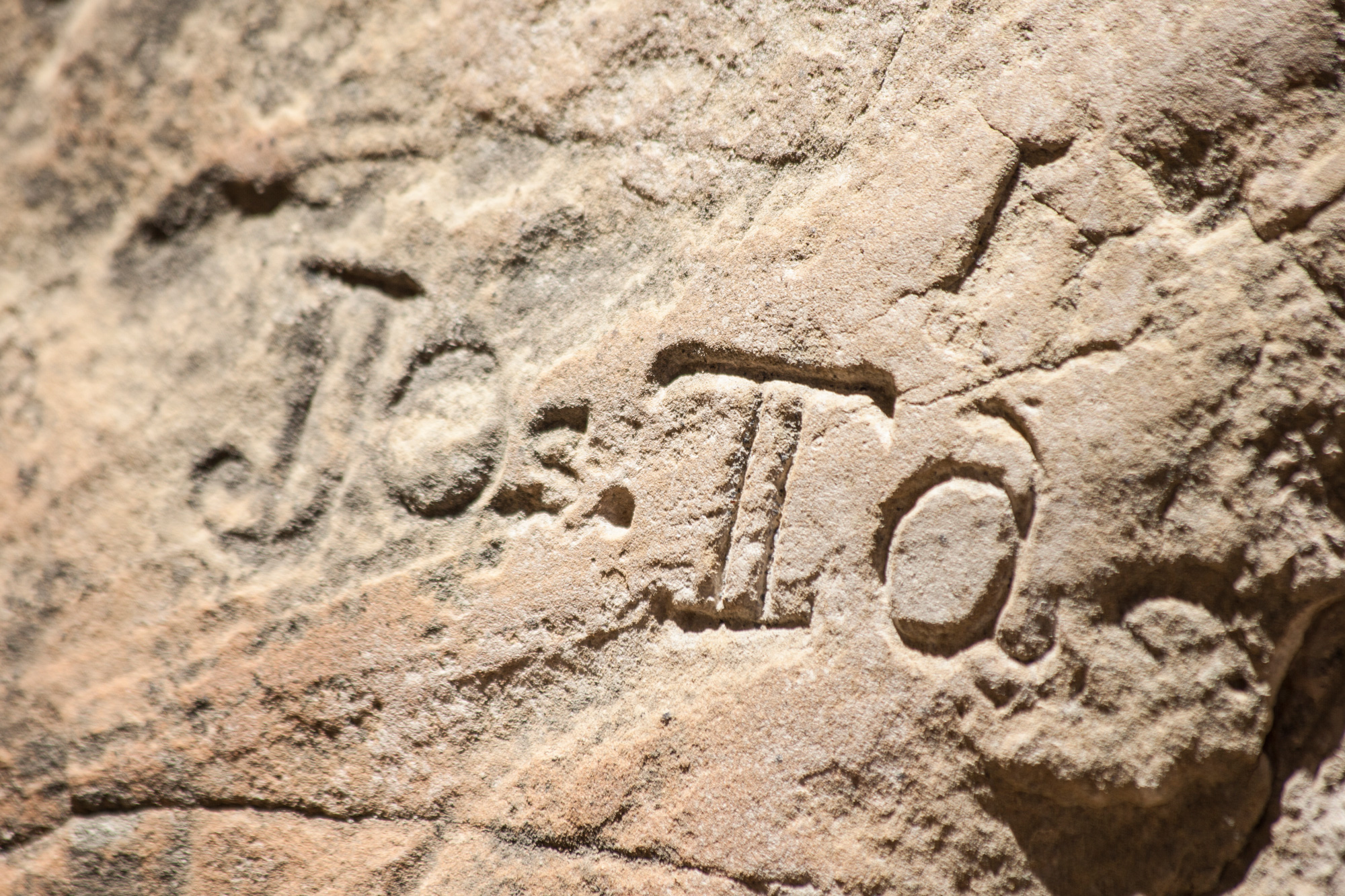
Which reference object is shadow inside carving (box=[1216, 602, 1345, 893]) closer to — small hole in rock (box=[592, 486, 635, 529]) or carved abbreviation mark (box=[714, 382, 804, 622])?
carved abbreviation mark (box=[714, 382, 804, 622])

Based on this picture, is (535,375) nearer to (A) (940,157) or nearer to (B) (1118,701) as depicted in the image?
(A) (940,157)

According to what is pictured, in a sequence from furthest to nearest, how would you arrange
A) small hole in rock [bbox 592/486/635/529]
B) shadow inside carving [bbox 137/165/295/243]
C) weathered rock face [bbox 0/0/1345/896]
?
shadow inside carving [bbox 137/165/295/243] < small hole in rock [bbox 592/486/635/529] < weathered rock face [bbox 0/0/1345/896]

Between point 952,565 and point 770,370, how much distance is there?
290 millimetres

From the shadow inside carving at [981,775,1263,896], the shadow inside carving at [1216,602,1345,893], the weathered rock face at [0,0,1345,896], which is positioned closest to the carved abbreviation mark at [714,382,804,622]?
the weathered rock face at [0,0,1345,896]

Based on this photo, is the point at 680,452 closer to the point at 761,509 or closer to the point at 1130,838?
the point at 761,509

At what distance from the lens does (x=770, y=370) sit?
105 cm

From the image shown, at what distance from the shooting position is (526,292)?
1.16 m

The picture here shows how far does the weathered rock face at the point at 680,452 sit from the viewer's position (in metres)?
0.93

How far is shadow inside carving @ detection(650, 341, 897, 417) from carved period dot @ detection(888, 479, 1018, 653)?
4.7 inches

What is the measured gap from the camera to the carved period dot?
945 millimetres

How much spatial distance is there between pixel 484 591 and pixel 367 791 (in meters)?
0.27

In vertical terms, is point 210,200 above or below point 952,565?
above

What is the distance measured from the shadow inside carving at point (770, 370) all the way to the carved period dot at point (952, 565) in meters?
0.12

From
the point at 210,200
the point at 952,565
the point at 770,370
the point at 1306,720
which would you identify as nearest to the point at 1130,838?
the point at 1306,720
